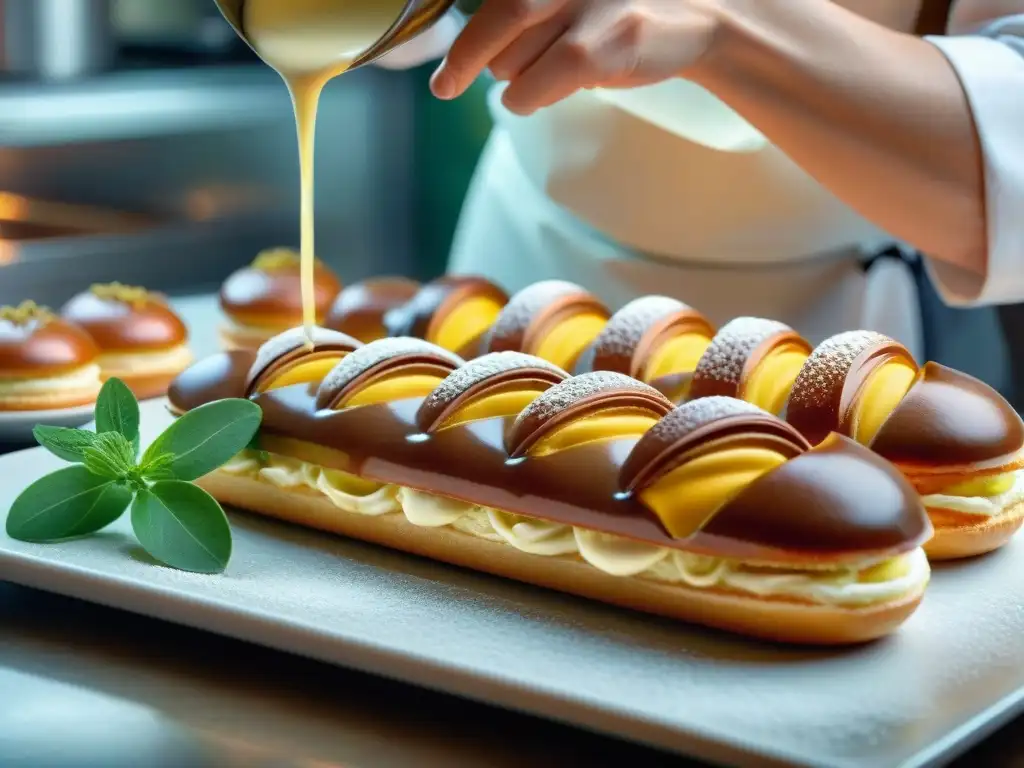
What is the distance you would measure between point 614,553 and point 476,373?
0.20 meters

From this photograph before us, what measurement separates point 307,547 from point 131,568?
0.15 metres

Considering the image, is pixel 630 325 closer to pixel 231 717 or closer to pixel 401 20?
pixel 401 20

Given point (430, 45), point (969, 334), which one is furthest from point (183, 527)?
point (969, 334)

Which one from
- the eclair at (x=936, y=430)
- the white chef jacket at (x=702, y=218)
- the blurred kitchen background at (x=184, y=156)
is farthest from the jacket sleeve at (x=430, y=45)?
the blurred kitchen background at (x=184, y=156)

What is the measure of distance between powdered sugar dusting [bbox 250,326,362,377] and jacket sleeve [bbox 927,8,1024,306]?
63 centimetres

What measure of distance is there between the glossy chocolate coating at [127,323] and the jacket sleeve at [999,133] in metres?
0.91

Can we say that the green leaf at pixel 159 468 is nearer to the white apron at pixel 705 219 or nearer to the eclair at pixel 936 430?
the eclair at pixel 936 430

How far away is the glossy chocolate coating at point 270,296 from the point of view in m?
1.81

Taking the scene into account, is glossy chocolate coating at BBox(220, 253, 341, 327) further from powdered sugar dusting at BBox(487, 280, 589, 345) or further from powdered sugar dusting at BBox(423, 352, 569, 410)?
powdered sugar dusting at BBox(423, 352, 569, 410)

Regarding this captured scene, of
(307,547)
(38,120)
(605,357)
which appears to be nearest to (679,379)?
(605,357)

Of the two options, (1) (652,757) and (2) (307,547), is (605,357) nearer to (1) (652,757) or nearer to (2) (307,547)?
(2) (307,547)

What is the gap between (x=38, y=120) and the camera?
303 centimetres

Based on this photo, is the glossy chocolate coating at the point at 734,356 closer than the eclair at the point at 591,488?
No

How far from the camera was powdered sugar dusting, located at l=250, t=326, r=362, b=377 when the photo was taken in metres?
1.30
